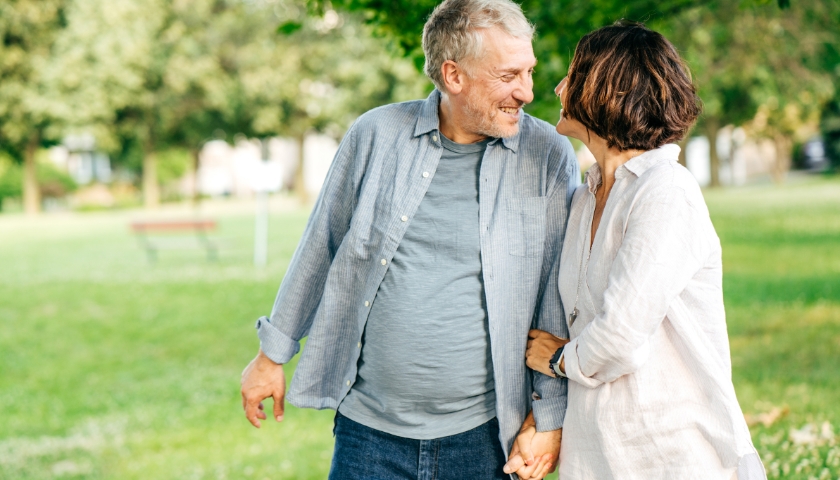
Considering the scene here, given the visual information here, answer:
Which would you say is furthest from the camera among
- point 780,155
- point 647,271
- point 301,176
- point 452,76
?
point 780,155

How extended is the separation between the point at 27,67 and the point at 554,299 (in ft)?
131

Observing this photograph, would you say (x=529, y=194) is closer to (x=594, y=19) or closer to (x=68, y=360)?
(x=594, y=19)

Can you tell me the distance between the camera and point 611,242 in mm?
2217

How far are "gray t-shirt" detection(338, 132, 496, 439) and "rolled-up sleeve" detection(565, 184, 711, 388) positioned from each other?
0.57 meters

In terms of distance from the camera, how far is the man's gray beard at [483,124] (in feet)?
8.62

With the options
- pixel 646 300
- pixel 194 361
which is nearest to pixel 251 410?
pixel 646 300

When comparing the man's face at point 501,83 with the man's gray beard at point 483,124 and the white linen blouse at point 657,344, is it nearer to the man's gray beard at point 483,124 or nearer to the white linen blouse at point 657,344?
the man's gray beard at point 483,124

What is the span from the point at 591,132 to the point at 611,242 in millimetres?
312

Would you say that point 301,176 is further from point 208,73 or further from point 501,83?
point 501,83

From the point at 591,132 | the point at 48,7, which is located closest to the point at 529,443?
the point at 591,132

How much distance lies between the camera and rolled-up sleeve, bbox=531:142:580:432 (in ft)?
8.21

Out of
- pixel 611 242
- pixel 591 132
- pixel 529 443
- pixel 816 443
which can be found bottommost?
pixel 816 443

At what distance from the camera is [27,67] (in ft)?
125

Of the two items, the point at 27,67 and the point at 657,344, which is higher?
the point at 657,344
